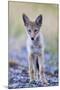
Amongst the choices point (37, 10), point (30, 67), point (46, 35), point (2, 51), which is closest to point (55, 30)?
point (46, 35)

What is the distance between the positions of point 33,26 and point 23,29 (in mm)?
101

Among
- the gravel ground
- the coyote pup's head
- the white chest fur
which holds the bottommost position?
the gravel ground

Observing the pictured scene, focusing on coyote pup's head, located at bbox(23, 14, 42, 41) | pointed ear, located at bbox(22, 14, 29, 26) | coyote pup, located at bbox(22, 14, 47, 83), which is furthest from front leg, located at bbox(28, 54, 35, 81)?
pointed ear, located at bbox(22, 14, 29, 26)

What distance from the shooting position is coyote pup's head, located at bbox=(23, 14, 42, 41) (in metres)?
1.61

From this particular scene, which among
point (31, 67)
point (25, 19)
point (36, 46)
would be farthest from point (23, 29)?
point (31, 67)

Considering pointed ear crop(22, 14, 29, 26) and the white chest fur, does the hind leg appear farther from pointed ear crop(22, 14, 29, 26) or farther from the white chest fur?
pointed ear crop(22, 14, 29, 26)

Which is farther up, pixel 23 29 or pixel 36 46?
pixel 23 29

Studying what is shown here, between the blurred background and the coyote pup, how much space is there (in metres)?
0.04

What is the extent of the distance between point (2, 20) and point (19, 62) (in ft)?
1.34

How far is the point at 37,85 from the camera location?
62.7 inches

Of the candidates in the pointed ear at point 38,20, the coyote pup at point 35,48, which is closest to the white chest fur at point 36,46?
the coyote pup at point 35,48

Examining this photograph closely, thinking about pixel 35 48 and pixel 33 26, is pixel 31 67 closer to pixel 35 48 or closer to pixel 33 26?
pixel 35 48

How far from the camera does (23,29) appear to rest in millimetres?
1601

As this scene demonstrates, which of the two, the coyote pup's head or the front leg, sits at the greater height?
A: the coyote pup's head
